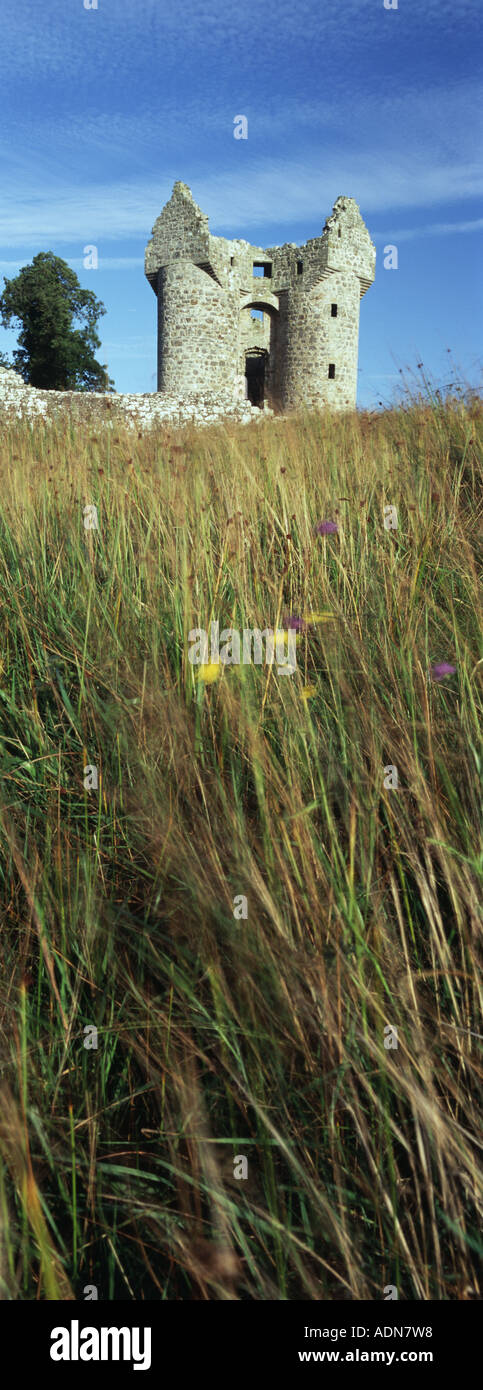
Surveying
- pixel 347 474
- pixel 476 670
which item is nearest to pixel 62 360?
pixel 347 474

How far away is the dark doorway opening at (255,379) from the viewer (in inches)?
1047

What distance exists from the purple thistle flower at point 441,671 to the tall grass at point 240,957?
5cm

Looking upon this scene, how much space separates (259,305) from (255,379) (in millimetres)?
4618

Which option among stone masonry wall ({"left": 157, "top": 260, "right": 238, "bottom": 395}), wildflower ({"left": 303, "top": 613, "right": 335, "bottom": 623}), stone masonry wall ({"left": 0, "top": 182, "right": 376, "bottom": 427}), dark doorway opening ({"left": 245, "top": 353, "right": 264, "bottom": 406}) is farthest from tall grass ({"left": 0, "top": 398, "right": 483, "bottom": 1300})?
dark doorway opening ({"left": 245, "top": 353, "right": 264, "bottom": 406})

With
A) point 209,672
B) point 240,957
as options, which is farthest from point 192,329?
point 240,957

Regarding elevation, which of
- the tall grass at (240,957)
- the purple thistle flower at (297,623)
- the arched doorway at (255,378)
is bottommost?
the tall grass at (240,957)

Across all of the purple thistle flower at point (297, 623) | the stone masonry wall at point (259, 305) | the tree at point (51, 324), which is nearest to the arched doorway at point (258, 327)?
the stone masonry wall at point (259, 305)

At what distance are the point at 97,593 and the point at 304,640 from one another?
62 cm

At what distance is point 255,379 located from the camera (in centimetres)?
2730

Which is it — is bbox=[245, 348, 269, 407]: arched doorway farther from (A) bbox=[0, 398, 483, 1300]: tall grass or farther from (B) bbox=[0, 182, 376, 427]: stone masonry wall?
(A) bbox=[0, 398, 483, 1300]: tall grass

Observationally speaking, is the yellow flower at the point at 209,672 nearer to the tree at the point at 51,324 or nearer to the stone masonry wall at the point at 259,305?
the stone masonry wall at the point at 259,305

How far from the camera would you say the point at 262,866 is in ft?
3.74

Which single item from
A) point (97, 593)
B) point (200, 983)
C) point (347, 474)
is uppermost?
point (347, 474)
